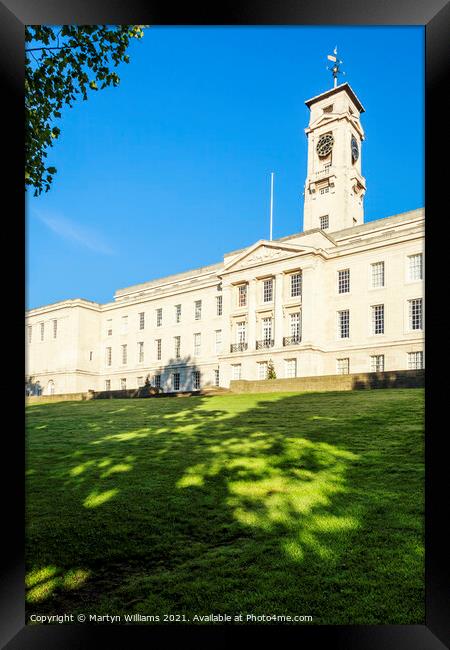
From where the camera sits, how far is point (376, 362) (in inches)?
974

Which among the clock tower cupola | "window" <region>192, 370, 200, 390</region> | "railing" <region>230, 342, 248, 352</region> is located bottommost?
"window" <region>192, 370, 200, 390</region>

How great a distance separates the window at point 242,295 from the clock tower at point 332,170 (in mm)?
13011

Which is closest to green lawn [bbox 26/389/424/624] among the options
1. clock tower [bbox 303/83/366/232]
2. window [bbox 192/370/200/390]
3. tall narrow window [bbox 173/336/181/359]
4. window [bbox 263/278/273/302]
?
window [bbox 192/370/200/390]

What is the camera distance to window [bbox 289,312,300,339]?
1133 inches

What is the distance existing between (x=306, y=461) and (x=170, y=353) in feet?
89.0

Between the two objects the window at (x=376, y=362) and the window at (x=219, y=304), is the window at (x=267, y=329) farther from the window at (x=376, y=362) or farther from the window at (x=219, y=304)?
the window at (x=376, y=362)

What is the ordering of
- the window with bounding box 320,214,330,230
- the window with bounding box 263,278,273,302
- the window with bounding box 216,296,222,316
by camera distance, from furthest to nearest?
the window with bounding box 320,214,330,230
the window with bounding box 216,296,222,316
the window with bounding box 263,278,273,302

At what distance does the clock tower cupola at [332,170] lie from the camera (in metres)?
38.1

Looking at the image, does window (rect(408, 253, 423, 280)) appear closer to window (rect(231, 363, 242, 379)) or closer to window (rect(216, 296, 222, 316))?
window (rect(231, 363, 242, 379))

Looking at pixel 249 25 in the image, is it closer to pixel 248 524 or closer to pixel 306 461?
pixel 248 524

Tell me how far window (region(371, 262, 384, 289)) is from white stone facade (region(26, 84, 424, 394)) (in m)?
0.06
